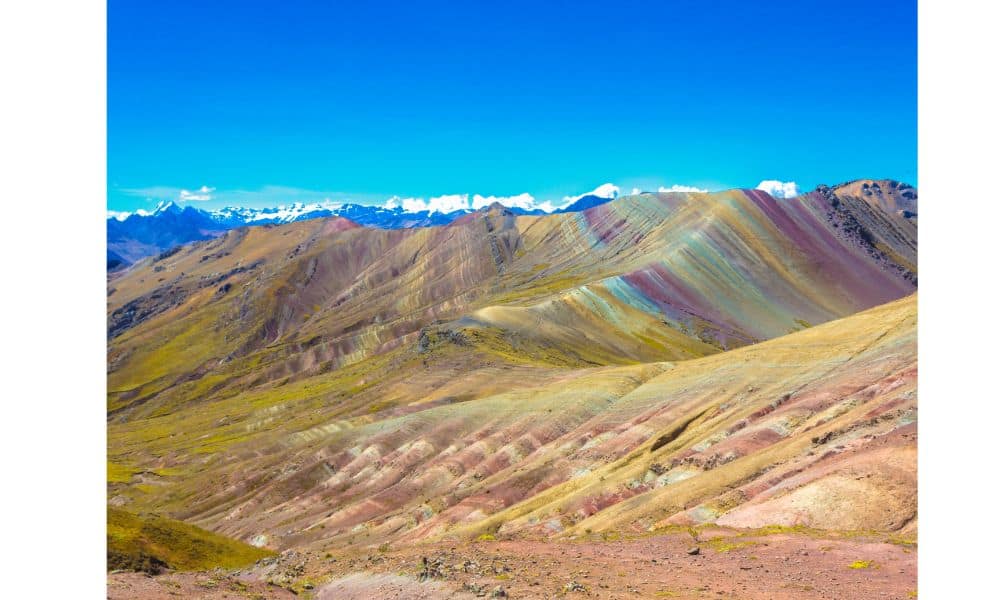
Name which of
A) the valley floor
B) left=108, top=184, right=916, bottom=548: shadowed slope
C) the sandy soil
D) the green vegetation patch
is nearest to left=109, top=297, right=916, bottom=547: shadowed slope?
left=108, top=184, right=916, bottom=548: shadowed slope

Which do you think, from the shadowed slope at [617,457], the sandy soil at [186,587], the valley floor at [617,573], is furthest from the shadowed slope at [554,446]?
the sandy soil at [186,587]

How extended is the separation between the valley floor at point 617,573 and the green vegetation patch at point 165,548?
383 centimetres

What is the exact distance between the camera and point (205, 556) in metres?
54.2

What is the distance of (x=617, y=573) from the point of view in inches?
1422

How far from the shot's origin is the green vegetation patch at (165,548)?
44344 millimetres

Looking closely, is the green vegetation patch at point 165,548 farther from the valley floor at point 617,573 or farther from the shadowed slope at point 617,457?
the shadowed slope at point 617,457

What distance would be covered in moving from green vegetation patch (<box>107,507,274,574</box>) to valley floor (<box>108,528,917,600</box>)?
12.6 feet

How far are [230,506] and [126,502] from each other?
32038 mm

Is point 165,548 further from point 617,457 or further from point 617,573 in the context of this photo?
point 617,457

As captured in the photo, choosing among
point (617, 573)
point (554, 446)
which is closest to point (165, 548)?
point (617, 573)

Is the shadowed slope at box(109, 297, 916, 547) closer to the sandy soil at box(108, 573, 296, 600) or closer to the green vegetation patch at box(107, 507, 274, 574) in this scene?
the green vegetation patch at box(107, 507, 274, 574)

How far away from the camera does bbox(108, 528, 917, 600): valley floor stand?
105 ft

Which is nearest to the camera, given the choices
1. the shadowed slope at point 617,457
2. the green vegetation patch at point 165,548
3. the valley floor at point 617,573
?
the valley floor at point 617,573
